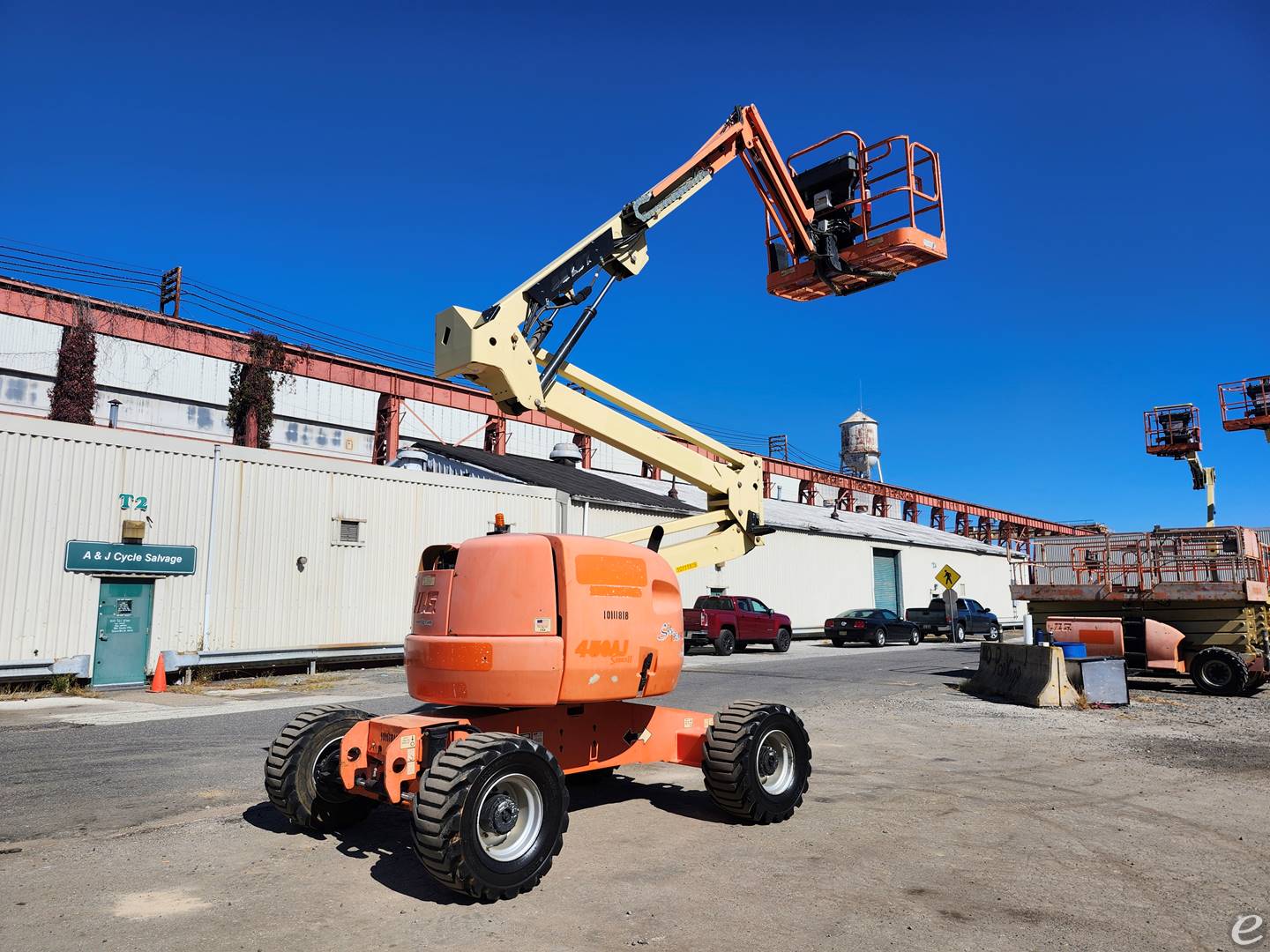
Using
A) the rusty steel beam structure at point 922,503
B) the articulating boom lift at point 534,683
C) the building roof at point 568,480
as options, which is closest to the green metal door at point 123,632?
the building roof at point 568,480

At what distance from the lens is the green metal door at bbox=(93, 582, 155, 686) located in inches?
632

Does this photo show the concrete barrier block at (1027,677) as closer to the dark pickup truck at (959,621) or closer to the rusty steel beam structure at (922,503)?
the dark pickup truck at (959,621)

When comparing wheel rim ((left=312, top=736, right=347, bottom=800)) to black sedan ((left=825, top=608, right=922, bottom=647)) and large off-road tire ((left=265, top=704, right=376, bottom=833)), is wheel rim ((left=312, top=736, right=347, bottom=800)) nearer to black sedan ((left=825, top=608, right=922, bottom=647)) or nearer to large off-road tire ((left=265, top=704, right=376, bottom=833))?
large off-road tire ((left=265, top=704, right=376, bottom=833))

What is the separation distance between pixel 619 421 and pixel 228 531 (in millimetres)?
13348

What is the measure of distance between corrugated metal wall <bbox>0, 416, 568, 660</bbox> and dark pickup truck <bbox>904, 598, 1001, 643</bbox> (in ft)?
64.5

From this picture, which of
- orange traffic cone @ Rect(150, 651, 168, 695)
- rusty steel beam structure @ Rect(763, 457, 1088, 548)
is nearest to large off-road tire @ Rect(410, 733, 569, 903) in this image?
orange traffic cone @ Rect(150, 651, 168, 695)

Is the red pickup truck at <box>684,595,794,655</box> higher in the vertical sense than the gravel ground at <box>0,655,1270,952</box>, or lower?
higher

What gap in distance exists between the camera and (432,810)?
4.78 m

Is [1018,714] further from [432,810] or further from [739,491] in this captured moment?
[432,810]

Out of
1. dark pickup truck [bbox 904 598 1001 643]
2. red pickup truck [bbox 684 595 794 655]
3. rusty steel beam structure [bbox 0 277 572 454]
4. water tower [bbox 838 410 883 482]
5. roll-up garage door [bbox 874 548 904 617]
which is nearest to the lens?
red pickup truck [bbox 684 595 794 655]

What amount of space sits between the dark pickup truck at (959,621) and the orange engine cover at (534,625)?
29.3 metres

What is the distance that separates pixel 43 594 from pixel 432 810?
1434 centimetres

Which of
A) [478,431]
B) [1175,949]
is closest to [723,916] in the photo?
[1175,949]

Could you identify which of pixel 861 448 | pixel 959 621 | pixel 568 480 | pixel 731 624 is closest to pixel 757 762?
pixel 731 624
